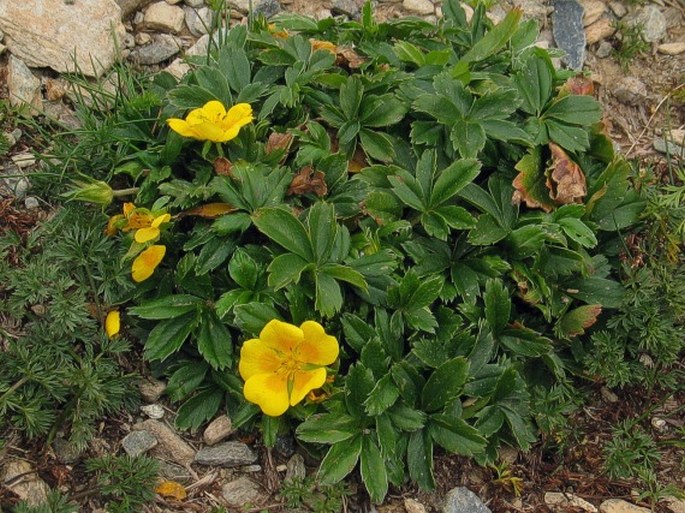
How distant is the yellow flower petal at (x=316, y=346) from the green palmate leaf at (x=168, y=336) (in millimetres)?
407

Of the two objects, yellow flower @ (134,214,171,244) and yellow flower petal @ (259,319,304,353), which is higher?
yellow flower @ (134,214,171,244)

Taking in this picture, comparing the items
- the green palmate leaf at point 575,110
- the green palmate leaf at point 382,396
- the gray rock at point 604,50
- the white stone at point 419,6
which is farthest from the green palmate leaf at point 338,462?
the gray rock at point 604,50

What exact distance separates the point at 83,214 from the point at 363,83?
1101mm

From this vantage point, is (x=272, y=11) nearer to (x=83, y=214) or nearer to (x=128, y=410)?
(x=83, y=214)

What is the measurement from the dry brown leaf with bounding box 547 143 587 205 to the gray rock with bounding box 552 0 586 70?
3.67 feet

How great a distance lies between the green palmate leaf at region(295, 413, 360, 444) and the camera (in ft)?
8.46

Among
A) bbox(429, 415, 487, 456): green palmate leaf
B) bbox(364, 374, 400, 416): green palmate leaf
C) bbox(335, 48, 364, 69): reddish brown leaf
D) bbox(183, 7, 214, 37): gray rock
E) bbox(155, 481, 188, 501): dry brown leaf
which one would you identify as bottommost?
bbox(155, 481, 188, 501): dry brown leaf

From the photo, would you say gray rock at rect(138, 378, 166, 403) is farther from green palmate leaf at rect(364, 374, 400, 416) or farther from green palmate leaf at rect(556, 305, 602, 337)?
green palmate leaf at rect(556, 305, 602, 337)

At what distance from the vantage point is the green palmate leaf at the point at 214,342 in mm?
2670

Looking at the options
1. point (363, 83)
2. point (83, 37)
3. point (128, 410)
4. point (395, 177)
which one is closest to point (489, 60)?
point (363, 83)

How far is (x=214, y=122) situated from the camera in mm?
2852

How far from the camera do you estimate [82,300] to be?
271 cm

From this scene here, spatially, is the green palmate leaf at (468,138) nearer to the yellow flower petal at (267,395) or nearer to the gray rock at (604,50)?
the yellow flower petal at (267,395)

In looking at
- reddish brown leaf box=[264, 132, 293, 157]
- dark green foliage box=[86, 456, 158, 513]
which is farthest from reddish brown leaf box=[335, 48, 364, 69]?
A: dark green foliage box=[86, 456, 158, 513]
